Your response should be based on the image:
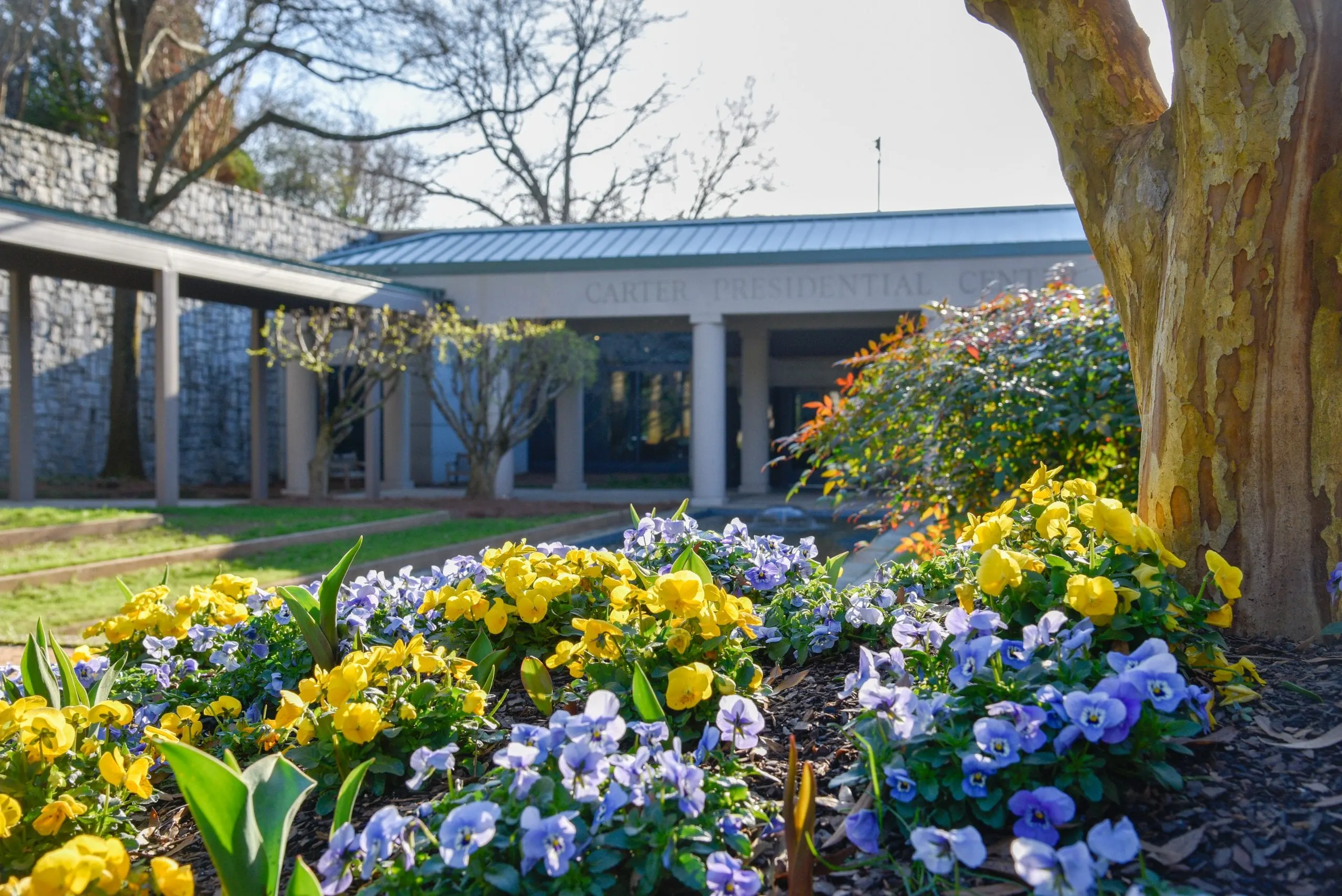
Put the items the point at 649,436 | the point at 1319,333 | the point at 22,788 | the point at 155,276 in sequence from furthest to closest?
the point at 649,436 < the point at 155,276 < the point at 1319,333 < the point at 22,788

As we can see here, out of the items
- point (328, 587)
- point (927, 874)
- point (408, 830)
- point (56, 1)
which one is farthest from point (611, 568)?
point (56, 1)

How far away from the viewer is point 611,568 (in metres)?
2.79

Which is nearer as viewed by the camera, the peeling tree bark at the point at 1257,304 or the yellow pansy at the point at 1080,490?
the peeling tree bark at the point at 1257,304

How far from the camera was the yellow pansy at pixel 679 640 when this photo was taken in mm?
2129

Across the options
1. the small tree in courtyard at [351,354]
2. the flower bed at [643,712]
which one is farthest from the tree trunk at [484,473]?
the flower bed at [643,712]

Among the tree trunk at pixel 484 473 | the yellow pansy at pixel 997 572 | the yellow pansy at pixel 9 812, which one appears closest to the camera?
the yellow pansy at pixel 9 812

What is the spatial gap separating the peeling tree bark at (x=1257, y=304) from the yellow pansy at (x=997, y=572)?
72cm

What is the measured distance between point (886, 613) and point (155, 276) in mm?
10825

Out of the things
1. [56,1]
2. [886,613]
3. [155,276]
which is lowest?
[886,613]

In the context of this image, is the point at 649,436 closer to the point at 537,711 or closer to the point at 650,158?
the point at 650,158

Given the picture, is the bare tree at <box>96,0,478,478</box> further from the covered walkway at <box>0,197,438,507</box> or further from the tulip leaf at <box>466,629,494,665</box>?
the tulip leaf at <box>466,629,494,665</box>

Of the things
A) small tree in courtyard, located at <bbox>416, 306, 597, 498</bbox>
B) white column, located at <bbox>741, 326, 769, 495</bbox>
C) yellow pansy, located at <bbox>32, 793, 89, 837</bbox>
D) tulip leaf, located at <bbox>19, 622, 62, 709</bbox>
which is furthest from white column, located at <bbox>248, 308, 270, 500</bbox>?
yellow pansy, located at <bbox>32, 793, 89, 837</bbox>

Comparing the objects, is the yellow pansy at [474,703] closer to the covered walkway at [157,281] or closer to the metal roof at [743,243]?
the covered walkway at [157,281]

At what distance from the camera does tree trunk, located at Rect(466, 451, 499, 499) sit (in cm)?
1467
